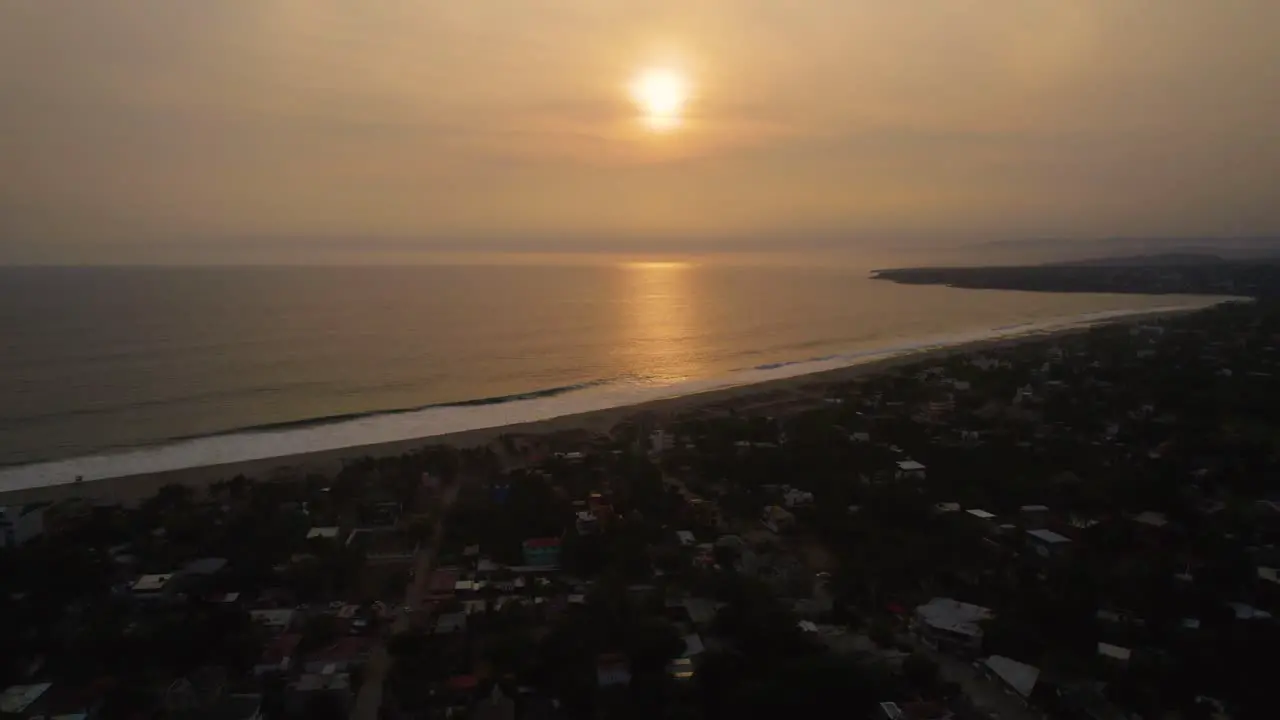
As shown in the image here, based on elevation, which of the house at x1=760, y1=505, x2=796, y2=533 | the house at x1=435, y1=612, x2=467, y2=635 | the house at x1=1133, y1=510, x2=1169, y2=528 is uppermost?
the house at x1=1133, y1=510, x2=1169, y2=528

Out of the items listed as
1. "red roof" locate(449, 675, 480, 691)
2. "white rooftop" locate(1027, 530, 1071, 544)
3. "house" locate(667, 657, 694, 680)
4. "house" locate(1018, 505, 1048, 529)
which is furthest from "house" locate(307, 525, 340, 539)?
"house" locate(1018, 505, 1048, 529)

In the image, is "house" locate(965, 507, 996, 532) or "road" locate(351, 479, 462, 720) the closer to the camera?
"road" locate(351, 479, 462, 720)

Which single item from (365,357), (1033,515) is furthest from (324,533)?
(365,357)

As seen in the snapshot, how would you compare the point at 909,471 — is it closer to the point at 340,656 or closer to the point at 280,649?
the point at 340,656

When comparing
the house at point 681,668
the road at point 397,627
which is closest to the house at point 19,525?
the road at point 397,627

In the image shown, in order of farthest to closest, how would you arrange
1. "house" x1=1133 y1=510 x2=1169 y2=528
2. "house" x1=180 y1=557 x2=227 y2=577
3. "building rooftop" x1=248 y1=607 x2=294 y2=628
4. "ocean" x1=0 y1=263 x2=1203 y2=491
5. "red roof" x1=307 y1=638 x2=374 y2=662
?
"ocean" x1=0 y1=263 x2=1203 y2=491 → "house" x1=1133 y1=510 x2=1169 y2=528 → "house" x1=180 y1=557 x2=227 y2=577 → "building rooftop" x1=248 y1=607 x2=294 y2=628 → "red roof" x1=307 y1=638 x2=374 y2=662

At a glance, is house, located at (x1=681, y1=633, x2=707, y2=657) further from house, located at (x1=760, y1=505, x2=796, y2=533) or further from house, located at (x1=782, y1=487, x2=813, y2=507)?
house, located at (x1=782, y1=487, x2=813, y2=507)
